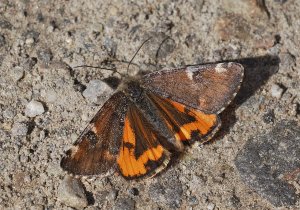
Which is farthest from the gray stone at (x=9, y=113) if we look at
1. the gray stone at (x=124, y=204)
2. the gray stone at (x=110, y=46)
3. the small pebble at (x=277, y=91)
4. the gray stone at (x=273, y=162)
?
the small pebble at (x=277, y=91)

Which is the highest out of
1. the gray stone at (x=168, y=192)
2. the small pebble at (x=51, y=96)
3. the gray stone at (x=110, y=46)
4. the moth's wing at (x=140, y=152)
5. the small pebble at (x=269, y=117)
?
the gray stone at (x=110, y=46)

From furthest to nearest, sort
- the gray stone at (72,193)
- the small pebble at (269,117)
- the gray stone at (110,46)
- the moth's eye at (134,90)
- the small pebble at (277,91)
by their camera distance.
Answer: the gray stone at (110,46) < the small pebble at (277,91) < the small pebble at (269,117) < the moth's eye at (134,90) < the gray stone at (72,193)

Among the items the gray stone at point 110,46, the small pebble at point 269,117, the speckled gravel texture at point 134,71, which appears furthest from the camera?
the gray stone at point 110,46

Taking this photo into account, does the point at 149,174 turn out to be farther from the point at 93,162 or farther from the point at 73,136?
the point at 73,136

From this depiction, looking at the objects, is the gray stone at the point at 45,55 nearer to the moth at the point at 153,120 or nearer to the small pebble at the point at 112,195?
the moth at the point at 153,120

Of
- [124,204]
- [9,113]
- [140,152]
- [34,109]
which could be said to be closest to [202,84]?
[140,152]

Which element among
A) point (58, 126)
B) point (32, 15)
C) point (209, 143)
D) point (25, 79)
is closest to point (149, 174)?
point (209, 143)

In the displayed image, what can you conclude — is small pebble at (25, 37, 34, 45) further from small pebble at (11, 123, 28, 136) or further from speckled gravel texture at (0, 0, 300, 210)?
small pebble at (11, 123, 28, 136)

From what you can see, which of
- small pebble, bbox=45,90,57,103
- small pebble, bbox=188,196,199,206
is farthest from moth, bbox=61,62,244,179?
small pebble, bbox=45,90,57,103
